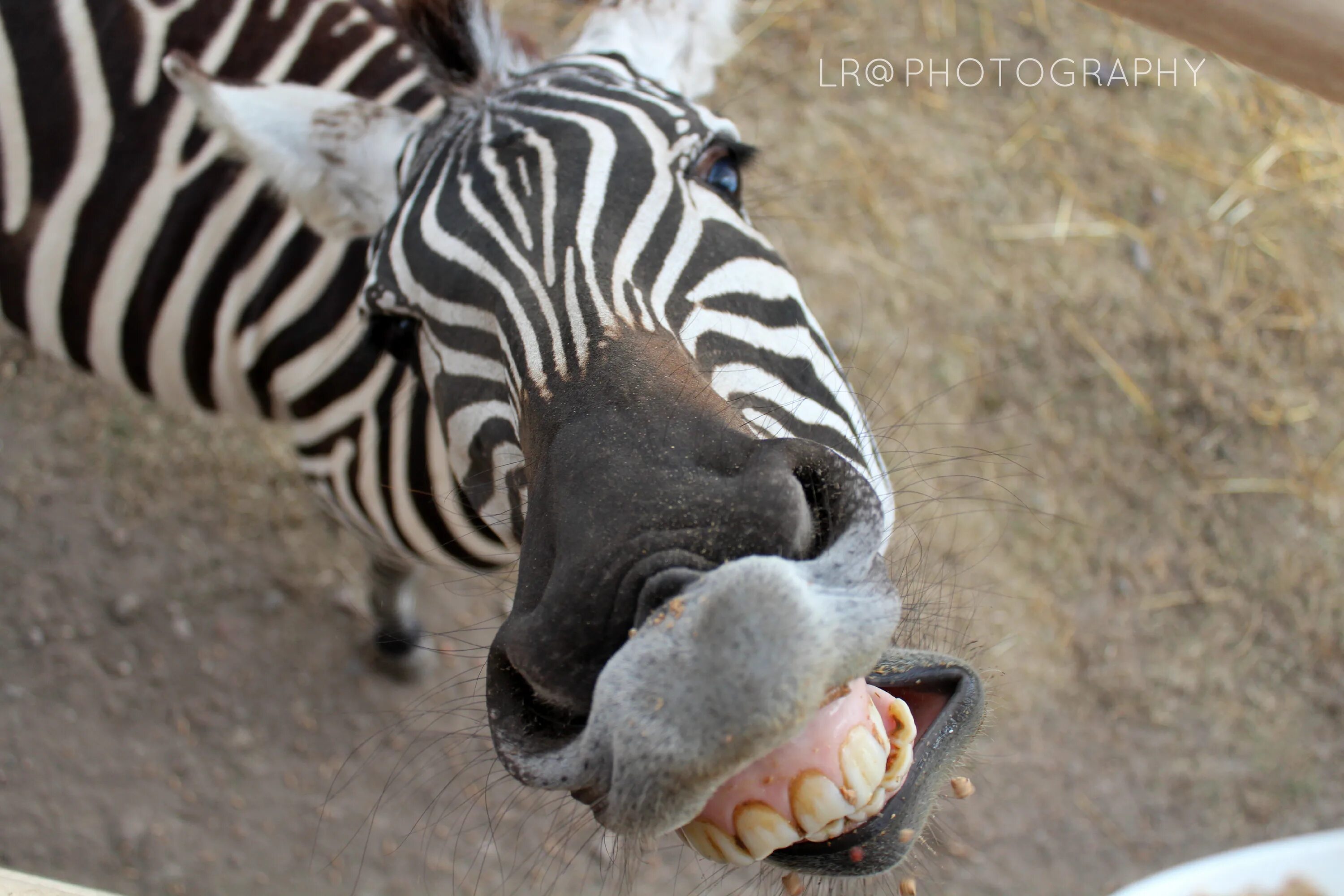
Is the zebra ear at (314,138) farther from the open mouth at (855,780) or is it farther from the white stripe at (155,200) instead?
the open mouth at (855,780)

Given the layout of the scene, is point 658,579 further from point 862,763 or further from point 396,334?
point 396,334

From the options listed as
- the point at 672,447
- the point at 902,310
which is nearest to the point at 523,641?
the point at 672,447

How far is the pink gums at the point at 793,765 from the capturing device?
123 cm

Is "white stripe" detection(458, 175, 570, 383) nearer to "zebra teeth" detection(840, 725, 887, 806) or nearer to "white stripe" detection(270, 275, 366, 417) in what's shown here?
"zebra teeth" detection(840, 725, 887, 806)

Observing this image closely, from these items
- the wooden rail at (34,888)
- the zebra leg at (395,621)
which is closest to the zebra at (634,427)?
the wooden rail at (34,888)

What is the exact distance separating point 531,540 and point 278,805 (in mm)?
2859

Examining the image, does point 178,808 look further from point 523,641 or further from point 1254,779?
point 1254,779

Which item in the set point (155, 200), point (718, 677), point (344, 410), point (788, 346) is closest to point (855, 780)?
point (718, 677)

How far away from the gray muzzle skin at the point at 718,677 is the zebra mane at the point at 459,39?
5.06 ft

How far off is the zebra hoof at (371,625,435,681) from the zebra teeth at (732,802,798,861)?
2760 millimetres

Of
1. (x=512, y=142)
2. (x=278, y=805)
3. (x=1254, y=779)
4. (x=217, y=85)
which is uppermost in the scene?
(x=217, y=85)

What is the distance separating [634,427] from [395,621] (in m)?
2.78

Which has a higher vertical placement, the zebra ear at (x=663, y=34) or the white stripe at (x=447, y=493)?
the zebra ear at (x=663, y=34)

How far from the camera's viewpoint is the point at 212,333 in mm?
2867
